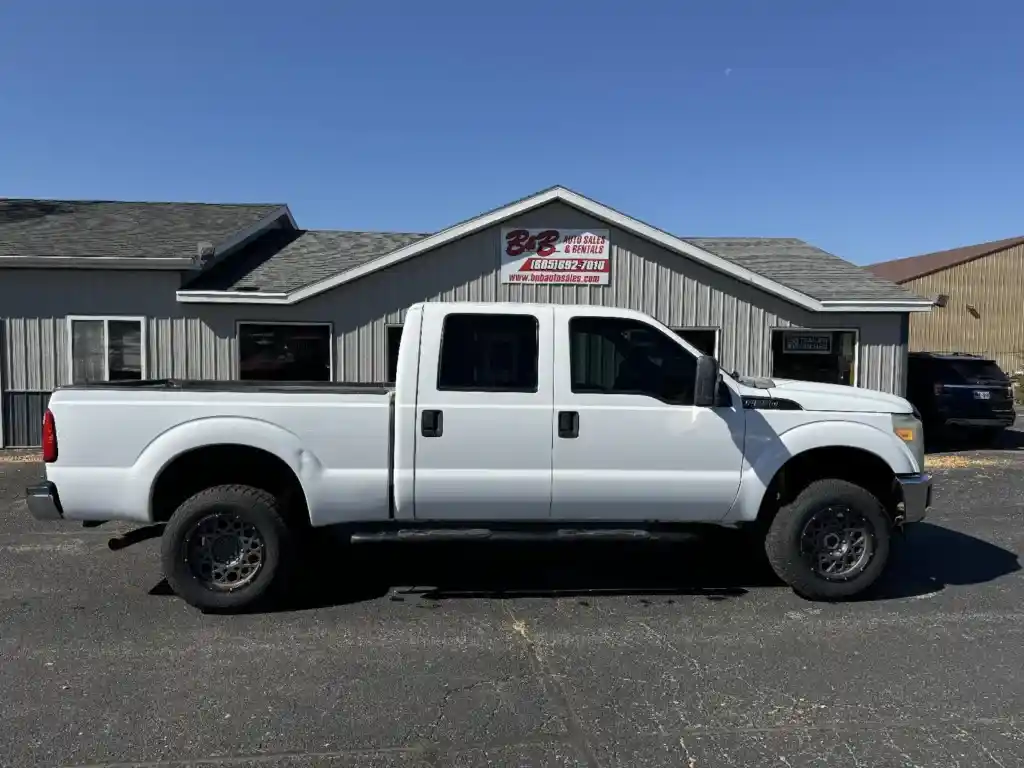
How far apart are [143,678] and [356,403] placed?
1986mm

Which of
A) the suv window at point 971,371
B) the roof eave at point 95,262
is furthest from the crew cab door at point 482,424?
the suv window at point 971,371

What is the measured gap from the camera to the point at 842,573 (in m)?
5.30

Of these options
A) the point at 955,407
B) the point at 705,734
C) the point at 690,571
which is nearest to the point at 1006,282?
the point at 955,407

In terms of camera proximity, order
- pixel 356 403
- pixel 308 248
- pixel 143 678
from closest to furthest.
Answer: pixel 143 678
pixel 356 403
pixel 308 248

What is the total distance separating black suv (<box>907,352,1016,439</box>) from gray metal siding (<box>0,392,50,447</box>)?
591 inches

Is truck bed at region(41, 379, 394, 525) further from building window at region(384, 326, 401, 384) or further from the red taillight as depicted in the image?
building window at region(384, 326, 401, 384)

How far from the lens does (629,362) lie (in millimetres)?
5273

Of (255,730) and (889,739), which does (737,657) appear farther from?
(255,730)

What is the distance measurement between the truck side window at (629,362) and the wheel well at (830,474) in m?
1.02

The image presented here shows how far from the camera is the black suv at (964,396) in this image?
13352 mm

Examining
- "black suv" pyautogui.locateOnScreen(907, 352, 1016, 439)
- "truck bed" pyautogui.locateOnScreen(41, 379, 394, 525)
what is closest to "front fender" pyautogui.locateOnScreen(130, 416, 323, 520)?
"truck bed" pyautogui.locateOnScreen(41, 379, 394, 525)

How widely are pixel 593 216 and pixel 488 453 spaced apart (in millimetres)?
7884

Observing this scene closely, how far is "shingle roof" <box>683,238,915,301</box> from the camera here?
12758 mm

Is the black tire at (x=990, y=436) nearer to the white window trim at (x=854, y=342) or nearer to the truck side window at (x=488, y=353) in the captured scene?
the white window trim at (x=854, y=342)
